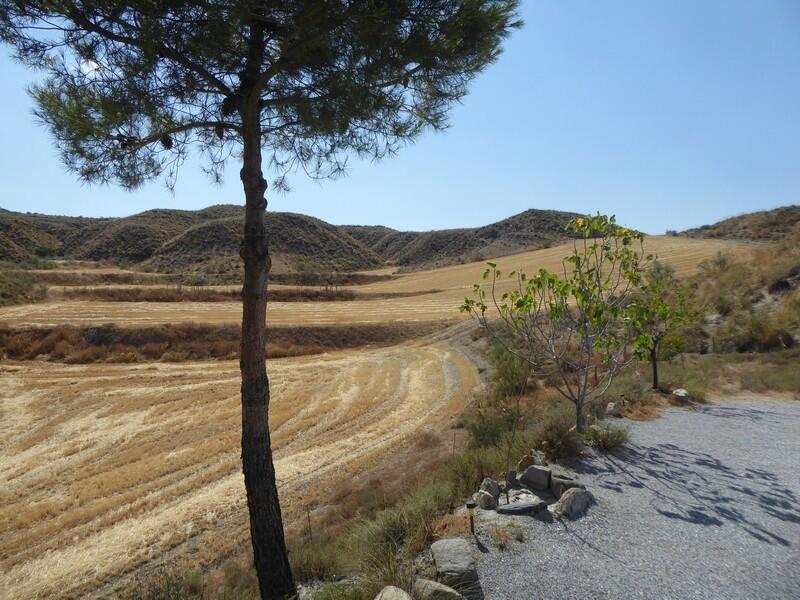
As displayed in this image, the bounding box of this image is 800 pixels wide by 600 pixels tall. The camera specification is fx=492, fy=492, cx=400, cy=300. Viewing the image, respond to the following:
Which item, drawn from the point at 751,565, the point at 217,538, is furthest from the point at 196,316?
the point at 751,565

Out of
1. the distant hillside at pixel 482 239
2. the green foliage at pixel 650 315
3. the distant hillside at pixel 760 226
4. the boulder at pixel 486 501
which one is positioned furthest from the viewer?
the distant hillside at pixel 482 239

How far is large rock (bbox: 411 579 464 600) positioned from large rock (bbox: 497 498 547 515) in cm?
171

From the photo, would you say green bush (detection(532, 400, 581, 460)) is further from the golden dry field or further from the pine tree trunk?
the golden dry field

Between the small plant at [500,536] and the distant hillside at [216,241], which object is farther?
the distant hillside at [216,241]

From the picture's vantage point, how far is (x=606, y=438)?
755cm

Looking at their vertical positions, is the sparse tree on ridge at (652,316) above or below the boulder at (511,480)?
above

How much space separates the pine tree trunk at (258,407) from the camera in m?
5.21

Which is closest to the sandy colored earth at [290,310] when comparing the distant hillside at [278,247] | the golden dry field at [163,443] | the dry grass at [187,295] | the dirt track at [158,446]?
the golden dry field at [163,443]

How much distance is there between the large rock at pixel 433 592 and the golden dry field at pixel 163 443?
5161mm

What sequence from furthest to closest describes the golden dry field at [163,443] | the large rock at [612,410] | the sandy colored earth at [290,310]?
the sandy colored earth at [290,310], the large rock at [612,410], the golden dry field at [163,443]

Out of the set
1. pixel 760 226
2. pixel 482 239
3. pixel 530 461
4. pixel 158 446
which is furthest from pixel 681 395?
pixel 482 239

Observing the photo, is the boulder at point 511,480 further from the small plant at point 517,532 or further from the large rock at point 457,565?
the large rock at point 457,565

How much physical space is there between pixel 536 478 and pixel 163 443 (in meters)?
10.4

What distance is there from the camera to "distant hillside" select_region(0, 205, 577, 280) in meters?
58.8
